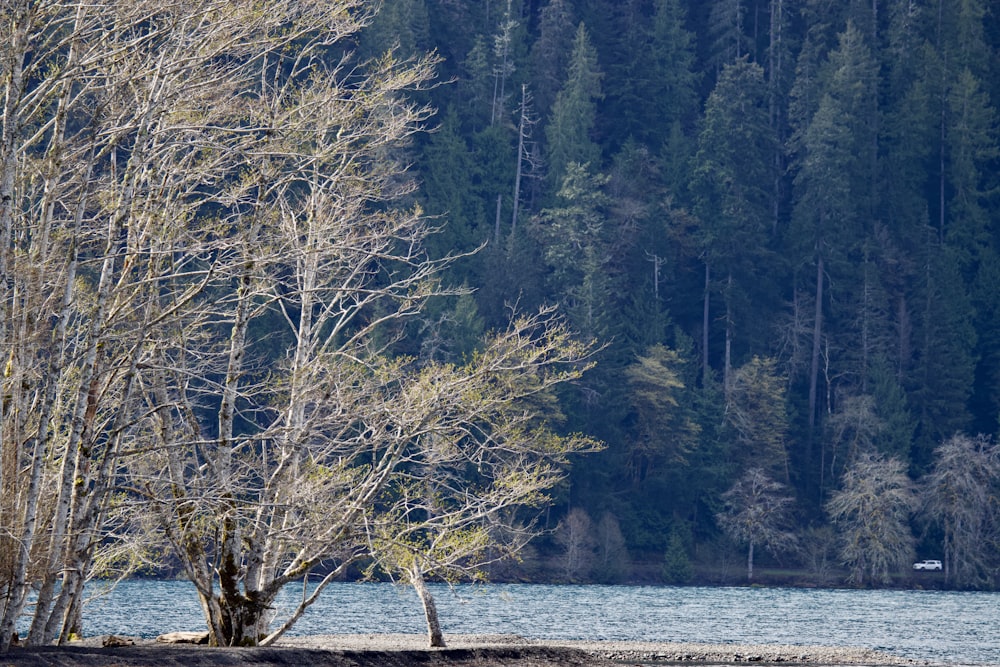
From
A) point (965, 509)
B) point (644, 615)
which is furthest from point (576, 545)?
point (644, 615)

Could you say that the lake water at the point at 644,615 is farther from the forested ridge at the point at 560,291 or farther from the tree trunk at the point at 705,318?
the tree trunk at the point at 705,318

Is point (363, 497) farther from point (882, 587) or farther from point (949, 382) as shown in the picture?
point (949, 382)

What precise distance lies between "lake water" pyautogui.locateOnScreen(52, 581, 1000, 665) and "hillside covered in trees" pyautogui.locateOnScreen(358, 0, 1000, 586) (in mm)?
11554

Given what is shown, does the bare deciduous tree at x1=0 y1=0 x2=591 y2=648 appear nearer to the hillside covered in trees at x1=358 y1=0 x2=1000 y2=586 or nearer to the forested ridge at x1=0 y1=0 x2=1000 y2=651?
the forested ridge at x1=0 y1=0 x2=1000 y2=651

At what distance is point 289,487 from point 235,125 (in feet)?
16.3

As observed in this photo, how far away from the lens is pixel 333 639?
27.1 m

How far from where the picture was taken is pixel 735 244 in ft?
294

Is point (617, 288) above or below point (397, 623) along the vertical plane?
above

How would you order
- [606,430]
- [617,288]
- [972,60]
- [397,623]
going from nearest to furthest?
1. [397,623]
2. [606,430]
3. [617,288]
4. [972,60]

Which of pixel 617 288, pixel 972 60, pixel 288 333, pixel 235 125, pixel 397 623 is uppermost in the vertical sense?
pixel 972 60

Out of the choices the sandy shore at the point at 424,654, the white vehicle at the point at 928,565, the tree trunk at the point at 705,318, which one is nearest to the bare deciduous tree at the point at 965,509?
the white vehicle at the point at 928,565

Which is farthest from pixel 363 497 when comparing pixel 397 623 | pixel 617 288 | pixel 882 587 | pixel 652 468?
pixel 617 288

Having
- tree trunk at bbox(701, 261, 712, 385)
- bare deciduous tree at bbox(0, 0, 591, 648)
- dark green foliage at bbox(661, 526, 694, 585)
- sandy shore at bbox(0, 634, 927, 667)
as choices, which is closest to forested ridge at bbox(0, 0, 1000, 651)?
bare deciduous tree at bbox(0, 0, 591, 648)

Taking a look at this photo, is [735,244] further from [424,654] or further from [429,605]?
[424,654]
